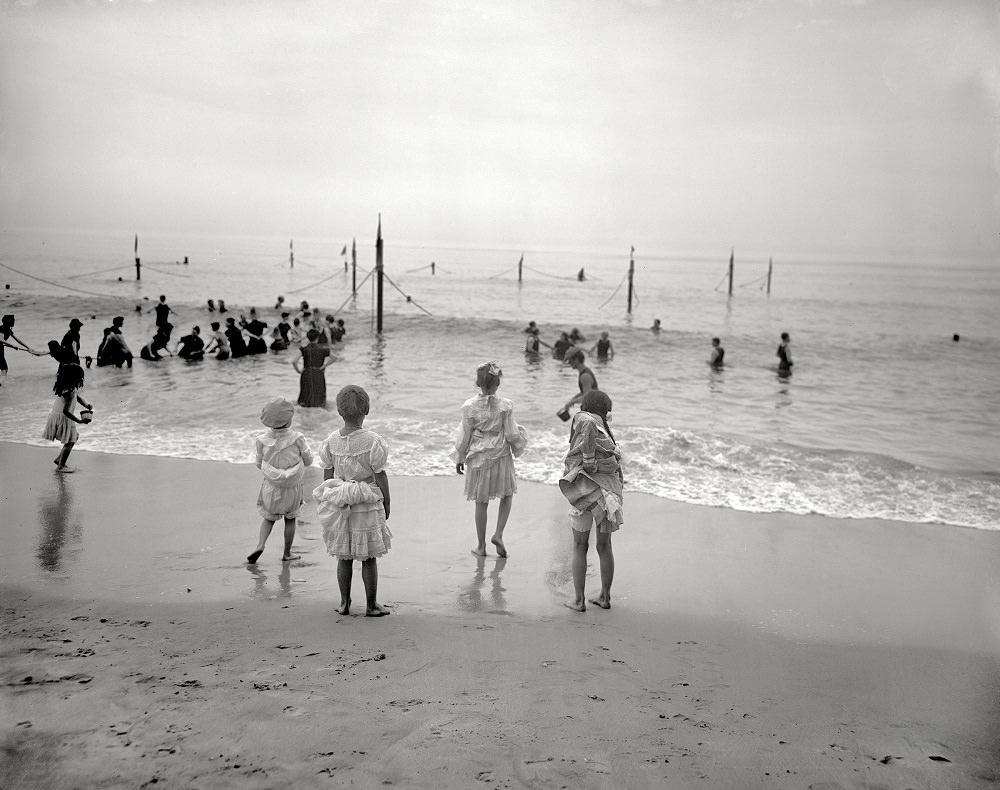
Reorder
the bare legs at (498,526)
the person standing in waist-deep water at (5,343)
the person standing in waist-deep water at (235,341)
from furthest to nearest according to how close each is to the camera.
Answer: the person standing in waist-deep water at (235,341) → the person standing in waist-deep water at (5,343) → the bare legs at (498,526)

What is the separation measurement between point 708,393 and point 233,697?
13.6 metres

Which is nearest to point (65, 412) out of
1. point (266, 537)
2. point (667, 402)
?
point (266, 537)

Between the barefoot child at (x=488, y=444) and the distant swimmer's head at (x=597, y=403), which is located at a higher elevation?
the distant swimmer's head at (x=597, y=403)

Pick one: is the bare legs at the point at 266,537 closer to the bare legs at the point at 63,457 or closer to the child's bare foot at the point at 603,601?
the child's bare foot at the point at 603,601

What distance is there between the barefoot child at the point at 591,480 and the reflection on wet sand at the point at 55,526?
3607 millimetres

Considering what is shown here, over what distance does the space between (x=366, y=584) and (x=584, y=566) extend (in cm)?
140

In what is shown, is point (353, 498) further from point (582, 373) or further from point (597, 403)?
point (582, 373)

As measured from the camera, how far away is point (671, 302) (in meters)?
48.4

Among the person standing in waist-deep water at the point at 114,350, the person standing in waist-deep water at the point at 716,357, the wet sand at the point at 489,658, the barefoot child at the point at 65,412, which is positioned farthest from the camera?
the person standing in waist-deep water at the point at 716,357

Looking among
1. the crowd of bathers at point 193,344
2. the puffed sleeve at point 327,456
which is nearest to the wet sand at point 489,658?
the puffed sleeve at point 327,456

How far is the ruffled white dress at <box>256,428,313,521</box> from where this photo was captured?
5297 mm

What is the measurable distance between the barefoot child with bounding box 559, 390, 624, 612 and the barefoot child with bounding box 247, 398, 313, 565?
1961 millimetres

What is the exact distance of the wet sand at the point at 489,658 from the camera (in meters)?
2.87

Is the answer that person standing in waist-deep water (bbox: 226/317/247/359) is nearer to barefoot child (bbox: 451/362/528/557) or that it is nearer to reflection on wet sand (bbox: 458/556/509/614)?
barefoot child (bbox: 451/362/528/557)
